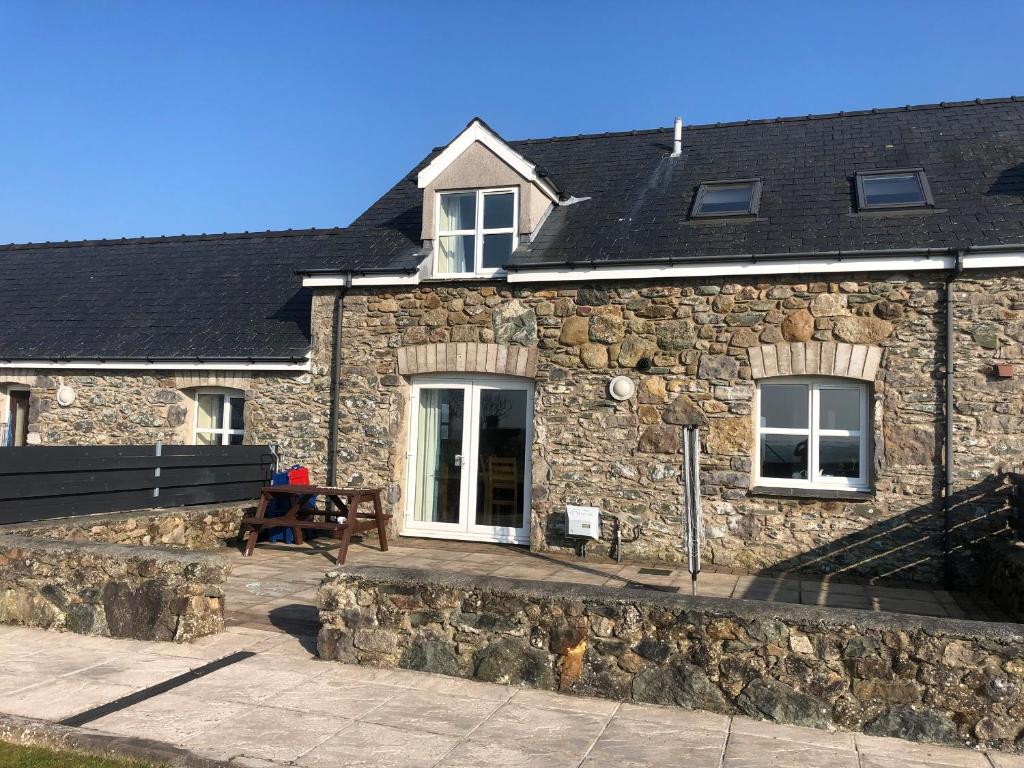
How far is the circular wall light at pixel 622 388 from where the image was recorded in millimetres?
9945

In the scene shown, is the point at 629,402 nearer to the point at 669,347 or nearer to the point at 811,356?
the point at 669,347

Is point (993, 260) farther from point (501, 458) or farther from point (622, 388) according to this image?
Answer: point (501, 458)

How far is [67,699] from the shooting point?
15.7 ft

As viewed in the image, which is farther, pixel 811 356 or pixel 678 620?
pixel 811 356

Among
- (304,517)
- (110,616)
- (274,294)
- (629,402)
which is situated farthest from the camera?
(274,294)

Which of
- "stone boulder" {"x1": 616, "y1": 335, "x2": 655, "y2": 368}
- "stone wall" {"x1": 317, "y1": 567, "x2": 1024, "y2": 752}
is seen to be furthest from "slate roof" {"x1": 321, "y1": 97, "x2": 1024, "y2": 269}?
"stone wall" {"x1": 317, "y1": 567, "x2": 1024, "y2": 752}

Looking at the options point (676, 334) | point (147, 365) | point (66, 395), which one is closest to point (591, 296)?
point (676, 334)

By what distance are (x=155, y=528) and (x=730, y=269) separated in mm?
7074

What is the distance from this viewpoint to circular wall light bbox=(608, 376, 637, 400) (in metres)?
9.95

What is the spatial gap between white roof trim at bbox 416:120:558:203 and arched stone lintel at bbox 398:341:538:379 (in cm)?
234

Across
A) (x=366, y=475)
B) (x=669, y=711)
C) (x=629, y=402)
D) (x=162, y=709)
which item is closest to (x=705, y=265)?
(x=629, y=402)

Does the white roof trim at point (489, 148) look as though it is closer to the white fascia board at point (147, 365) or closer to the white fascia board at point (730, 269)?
the white fascia board at point (730, 269)

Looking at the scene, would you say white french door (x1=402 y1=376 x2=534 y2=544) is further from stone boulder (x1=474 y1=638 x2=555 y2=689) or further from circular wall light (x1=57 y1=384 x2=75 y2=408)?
circular wall light (x1=57 y1=384 x2=75 y2=408)

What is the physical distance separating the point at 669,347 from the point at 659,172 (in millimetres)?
3487
